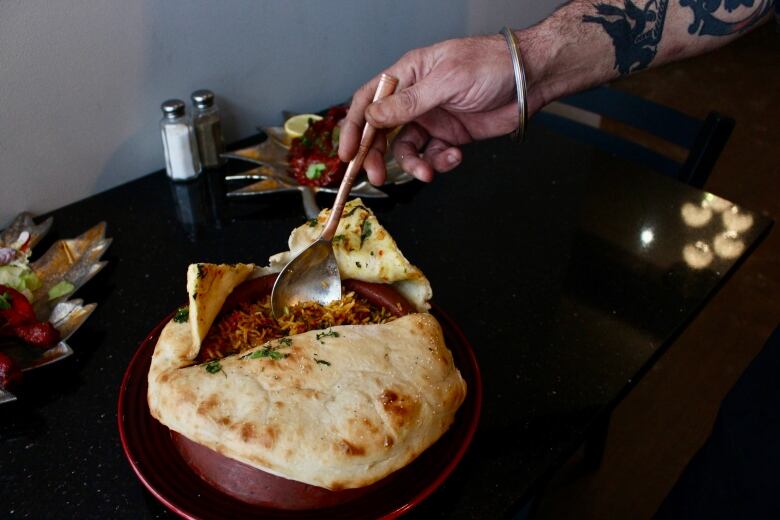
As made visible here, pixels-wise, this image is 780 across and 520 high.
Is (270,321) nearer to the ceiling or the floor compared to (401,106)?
nearer to the floor

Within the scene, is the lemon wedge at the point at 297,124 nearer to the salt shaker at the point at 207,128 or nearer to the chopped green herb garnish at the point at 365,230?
the salt shaker at the point at 207,128

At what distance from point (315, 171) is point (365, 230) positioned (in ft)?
1.71

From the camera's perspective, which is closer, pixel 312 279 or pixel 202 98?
pixel 312 279

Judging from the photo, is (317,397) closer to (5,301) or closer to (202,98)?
(5,301)

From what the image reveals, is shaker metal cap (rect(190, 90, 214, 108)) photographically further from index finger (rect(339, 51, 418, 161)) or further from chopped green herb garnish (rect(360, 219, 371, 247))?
chopped green herb garnish (rect(360, 219, 371, 247))

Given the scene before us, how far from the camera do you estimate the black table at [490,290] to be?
2.78ft

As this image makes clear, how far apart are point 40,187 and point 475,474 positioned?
106 centimetres

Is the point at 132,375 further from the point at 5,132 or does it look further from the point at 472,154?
the point at 472,154

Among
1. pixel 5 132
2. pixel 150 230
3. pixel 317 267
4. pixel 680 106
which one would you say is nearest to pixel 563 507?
pixel 317 267

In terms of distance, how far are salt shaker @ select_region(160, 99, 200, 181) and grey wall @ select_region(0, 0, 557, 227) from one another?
8 cm

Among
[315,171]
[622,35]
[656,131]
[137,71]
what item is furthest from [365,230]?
[656,131]

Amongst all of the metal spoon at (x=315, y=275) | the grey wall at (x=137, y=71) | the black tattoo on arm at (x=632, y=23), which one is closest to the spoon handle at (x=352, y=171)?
the metal spoon at (x=315, y=275)

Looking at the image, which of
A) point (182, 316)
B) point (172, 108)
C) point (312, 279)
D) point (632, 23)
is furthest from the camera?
point (172, 108)

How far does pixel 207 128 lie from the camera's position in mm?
1436
